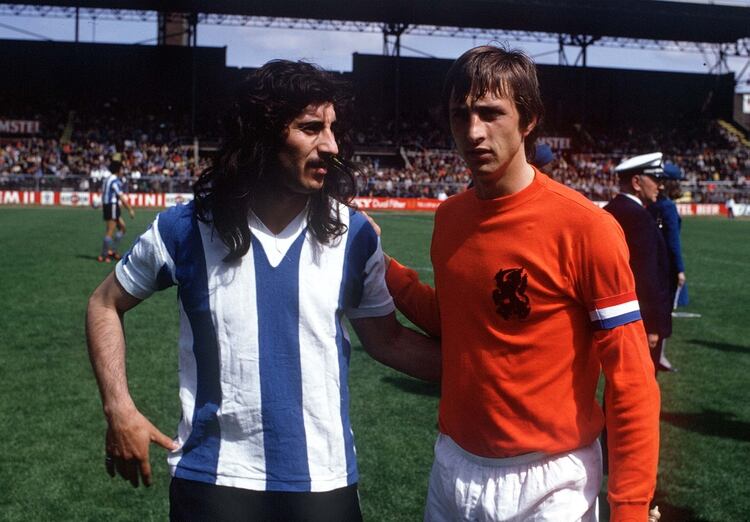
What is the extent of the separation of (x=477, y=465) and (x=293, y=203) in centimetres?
98

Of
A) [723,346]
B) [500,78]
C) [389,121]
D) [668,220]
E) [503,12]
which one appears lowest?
[723,346]

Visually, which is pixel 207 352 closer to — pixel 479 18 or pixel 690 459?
pixel 690 459

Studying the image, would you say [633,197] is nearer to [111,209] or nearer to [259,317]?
[259,317]

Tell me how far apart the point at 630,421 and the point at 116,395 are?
148cm

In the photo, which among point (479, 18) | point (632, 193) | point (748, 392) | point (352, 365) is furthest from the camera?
point (479, 18)

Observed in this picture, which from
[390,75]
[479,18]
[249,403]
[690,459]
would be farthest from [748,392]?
[390,75]

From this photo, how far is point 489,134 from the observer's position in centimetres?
247

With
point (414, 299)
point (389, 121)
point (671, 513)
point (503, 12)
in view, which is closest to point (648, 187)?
point (671, 513)

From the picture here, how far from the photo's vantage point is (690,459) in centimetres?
599

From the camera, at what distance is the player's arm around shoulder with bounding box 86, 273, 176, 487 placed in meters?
2.55

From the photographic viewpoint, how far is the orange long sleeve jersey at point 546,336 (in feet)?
7.61

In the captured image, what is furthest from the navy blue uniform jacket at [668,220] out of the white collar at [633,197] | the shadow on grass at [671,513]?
the shadow on grass at [671,513]

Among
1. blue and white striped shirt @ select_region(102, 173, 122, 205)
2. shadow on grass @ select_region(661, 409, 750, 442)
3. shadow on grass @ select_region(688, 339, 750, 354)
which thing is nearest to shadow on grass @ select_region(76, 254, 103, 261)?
blue and white striped shirt @ select_region(102, 173, 122, 205)

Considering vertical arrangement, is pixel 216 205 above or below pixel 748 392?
above
